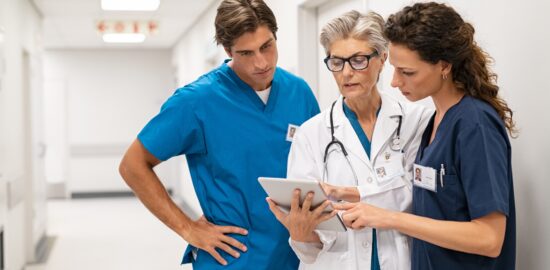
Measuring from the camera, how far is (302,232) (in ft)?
5.16

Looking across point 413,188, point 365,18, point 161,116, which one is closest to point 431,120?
point 413,188

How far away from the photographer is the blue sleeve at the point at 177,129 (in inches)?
74.3

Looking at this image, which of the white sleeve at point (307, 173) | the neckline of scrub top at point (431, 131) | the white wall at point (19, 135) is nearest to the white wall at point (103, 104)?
the white wall at point (19, 135)

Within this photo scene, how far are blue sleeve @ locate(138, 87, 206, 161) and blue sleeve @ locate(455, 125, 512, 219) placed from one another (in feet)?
2.84

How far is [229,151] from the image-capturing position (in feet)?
6.18

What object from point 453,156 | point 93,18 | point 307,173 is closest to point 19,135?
point 93,18

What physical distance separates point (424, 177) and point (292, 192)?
0.31 meters

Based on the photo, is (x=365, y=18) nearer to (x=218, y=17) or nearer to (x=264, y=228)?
(x=218, y=17)

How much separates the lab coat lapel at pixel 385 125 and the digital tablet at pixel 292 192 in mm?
222

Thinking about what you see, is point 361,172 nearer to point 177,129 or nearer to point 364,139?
point 364,139

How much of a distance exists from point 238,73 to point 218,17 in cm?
20

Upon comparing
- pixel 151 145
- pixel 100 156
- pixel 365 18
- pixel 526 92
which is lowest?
pixel 100 156

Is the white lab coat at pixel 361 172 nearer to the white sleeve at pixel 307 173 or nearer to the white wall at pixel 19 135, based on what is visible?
the white sleeve at pixel 307 173

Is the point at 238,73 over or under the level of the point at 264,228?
over
